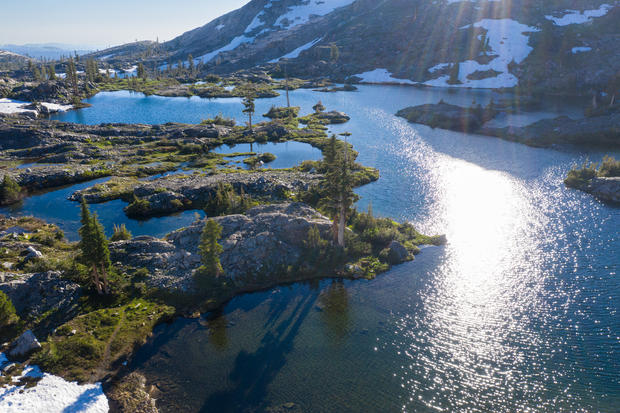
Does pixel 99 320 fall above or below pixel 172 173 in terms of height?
below

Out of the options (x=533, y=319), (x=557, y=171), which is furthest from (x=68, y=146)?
(x=557, y=171)

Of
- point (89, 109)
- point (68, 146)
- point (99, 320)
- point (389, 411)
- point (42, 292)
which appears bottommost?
point (389, 411)

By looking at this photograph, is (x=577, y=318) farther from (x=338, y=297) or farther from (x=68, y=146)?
(x=68, y=146)

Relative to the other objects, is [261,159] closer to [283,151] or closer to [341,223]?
[283,151]

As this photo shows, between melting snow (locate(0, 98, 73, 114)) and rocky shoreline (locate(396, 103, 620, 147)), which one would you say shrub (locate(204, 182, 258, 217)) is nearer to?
rocky shoreline (locate(396, 103, 620, 147))

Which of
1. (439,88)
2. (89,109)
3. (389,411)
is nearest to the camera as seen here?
(389,411)

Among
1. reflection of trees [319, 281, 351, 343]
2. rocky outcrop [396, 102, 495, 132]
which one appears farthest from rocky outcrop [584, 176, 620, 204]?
reflection of trees [319, 281, 351, 343]
